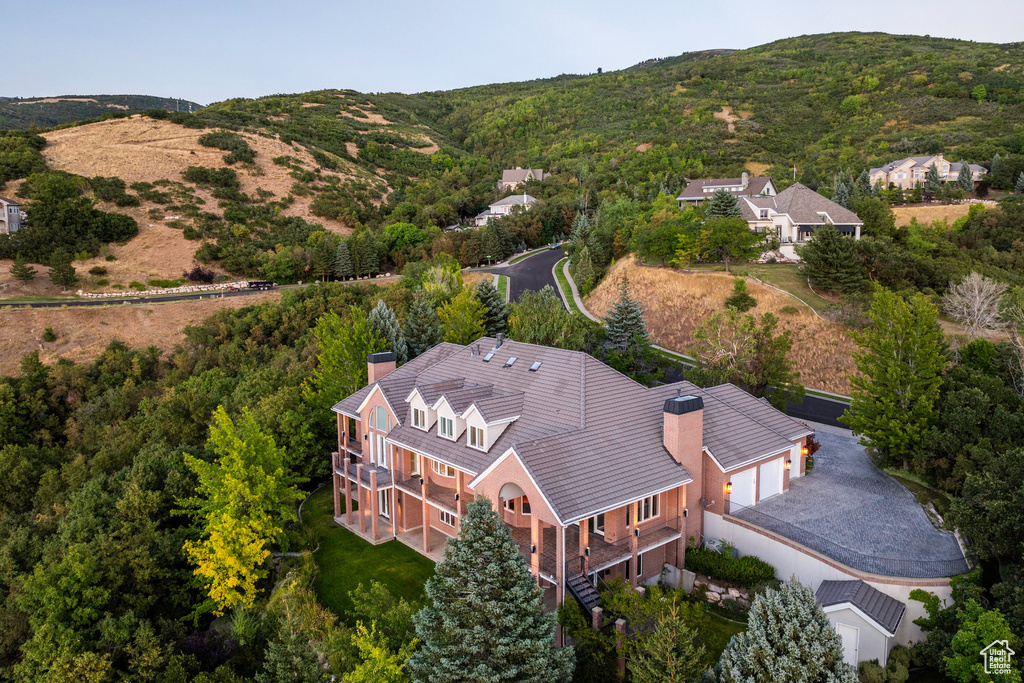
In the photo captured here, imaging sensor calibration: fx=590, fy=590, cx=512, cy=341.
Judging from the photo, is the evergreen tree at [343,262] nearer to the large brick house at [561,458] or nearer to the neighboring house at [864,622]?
the large brick house at [561,458]

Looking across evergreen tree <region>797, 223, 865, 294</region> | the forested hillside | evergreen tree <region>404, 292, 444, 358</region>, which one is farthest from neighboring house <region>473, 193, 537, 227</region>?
the forested hillside

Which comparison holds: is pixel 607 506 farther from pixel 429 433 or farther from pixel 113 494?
pixel 113 494

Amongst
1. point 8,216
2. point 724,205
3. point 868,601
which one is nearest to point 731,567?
point 868,601

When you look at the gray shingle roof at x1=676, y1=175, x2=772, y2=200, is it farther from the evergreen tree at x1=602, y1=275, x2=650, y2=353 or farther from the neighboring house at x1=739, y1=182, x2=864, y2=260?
the evergreen tree at x1=602, y1=275, x2=650, y2=353

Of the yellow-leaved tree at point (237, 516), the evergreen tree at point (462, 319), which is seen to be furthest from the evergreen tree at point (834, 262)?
the yellow-leaved tree at point (237, 516)

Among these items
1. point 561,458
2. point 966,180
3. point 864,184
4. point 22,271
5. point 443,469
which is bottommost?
point 443,469

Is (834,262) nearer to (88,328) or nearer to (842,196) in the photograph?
(842,196)
